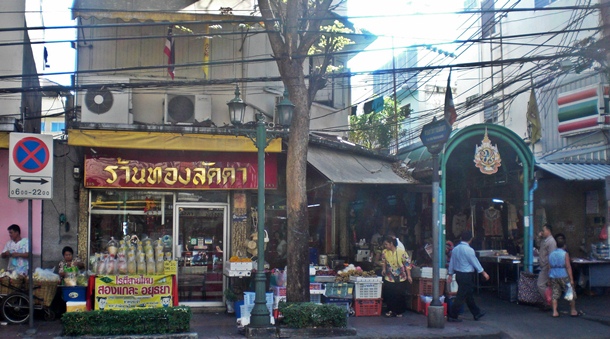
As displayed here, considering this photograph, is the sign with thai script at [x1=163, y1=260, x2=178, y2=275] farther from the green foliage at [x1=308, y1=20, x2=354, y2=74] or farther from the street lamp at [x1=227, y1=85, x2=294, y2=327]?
the green foliage at [x1=308, y1=20, x2=354, y2=74]

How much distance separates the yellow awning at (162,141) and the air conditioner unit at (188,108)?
157 cm

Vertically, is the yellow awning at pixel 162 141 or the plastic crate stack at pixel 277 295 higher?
the yellow awning at pixel 162 141

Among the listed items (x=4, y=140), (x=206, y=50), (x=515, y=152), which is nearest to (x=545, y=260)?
(x=515, y=152)

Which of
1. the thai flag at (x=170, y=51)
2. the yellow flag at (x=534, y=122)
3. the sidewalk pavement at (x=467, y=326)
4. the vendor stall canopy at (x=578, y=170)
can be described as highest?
the thai flag at (x=170, y=51)

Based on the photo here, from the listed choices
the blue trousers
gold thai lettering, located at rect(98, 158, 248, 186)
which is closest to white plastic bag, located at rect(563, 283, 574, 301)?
the blue trousers

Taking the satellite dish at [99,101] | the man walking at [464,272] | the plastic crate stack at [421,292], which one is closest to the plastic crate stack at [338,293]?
the plastic crate stack at [421,292]

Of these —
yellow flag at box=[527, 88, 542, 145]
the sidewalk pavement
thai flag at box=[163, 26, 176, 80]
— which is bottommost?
the sidewalk pavement

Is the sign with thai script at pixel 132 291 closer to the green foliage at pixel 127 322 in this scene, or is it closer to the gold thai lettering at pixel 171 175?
the green foliage at pixel 127 322

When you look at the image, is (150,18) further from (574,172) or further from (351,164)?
(574,172)

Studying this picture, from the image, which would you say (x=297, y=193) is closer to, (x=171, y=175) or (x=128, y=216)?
(x=171, y=175)

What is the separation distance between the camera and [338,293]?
513 inches

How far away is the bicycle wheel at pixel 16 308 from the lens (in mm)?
11844

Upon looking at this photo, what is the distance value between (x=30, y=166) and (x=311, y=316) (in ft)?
17.9

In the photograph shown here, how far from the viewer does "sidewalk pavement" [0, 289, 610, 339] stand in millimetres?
11109
